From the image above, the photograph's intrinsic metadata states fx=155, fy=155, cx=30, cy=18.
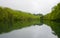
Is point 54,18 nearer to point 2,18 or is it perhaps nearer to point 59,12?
point 59,12

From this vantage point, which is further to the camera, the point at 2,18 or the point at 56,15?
the point at 2,18

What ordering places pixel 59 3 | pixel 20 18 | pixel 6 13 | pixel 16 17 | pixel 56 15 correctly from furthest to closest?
1. pixel 20 18
2. pixel 16 17
3. pixel 6 13
4. pixel 56 15
5. pixel 59 3

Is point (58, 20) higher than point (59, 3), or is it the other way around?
point (59, 3)

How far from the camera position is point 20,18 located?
2003 cm

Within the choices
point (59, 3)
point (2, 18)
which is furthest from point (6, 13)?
point (59, 3)

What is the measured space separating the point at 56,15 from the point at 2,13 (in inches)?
220

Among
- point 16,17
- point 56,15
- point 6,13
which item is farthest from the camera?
point 16,17

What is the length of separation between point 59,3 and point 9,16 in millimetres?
6551

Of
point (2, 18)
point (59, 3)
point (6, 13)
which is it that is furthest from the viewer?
point (6, 13)

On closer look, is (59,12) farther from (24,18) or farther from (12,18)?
(24,18)

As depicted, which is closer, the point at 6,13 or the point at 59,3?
the point at 59,3

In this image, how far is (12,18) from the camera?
55.1ft

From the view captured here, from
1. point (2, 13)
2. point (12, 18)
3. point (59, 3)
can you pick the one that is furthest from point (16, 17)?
point (59, 3)

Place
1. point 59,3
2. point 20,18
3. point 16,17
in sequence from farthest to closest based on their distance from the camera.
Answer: point 20,18 < point 16,17 < point 59,3
